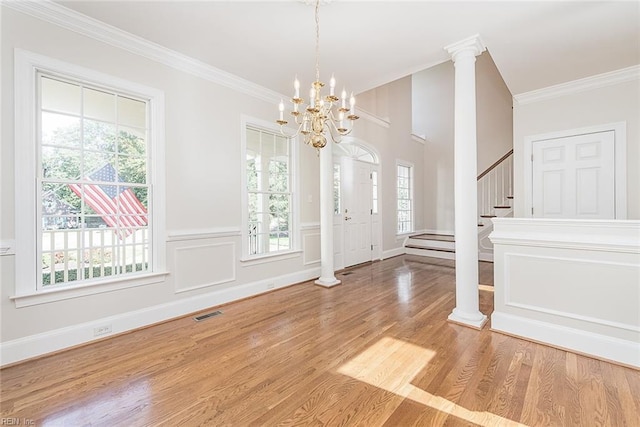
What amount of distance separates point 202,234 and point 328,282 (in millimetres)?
2005

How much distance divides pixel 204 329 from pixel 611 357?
3.48 m

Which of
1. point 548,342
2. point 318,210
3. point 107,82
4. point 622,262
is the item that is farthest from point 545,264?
point 107,82

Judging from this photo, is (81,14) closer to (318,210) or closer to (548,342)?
(318,210)

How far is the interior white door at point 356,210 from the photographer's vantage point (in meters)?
5.62

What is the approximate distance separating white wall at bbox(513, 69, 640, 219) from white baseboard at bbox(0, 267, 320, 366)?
4297 millimetres

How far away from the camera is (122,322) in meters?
2.78

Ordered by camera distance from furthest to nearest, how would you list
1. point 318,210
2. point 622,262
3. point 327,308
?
point 318,210 → point 327,308 → point 622,262

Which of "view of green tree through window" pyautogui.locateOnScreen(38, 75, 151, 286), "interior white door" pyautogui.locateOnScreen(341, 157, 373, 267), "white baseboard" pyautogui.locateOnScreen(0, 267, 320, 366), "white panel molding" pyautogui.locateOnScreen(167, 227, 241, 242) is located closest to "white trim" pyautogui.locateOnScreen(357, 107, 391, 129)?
"interior white door" pyautogui.locateOnScreen(341, 157, 373, 267)

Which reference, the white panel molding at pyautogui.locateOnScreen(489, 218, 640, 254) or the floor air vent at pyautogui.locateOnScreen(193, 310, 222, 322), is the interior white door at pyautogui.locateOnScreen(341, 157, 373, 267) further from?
the white panel molding at pyautogui.locateOnScreen(489, 218, 640, 254)

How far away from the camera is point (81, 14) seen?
2.52 m

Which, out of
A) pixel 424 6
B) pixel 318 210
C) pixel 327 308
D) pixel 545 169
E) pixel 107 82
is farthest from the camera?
pixel 318 210

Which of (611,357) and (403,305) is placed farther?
(403,305)

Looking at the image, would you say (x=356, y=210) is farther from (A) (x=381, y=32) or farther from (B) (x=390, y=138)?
(A) (x=381, y=32)

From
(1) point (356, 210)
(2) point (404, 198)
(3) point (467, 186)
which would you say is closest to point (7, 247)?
(3) point (467, 186)
